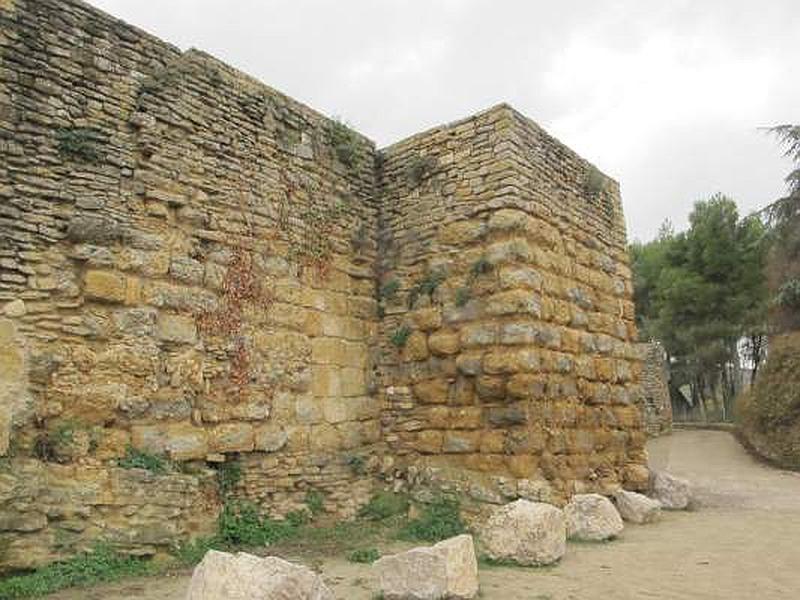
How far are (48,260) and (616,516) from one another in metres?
5.53

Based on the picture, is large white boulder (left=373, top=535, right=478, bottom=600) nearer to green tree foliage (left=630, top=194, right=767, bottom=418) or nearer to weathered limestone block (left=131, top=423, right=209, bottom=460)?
weathered limestone block (left=131, top=423, right=209, bottom=460)

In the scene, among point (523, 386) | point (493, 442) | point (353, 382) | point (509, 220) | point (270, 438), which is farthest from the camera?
point (353, 382)

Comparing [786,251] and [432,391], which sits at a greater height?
[786,251]

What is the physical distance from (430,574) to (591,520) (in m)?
2.67

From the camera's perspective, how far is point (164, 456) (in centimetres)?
541

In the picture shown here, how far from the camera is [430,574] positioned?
406cm

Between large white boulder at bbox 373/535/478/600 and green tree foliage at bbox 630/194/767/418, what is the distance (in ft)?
64.0

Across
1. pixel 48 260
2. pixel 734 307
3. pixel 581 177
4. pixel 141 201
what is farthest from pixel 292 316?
pixel 734 307

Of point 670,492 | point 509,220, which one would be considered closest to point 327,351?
point 509,220

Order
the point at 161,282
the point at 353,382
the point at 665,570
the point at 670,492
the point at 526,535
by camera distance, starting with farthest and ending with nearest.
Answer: the point at 670,492 → the point at 353,382 → the point at 161,282 → the point at 526,535 → the point at 665,570

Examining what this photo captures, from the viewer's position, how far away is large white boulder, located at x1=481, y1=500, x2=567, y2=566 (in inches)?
202

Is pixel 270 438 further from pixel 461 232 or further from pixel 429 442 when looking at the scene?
pixel 461 232

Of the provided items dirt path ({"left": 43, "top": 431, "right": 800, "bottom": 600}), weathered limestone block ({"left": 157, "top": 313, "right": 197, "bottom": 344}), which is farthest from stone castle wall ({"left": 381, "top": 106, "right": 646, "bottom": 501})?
weathered limestone block ({"left": 157, "top": 313, "right": 197, "bottom": 344})

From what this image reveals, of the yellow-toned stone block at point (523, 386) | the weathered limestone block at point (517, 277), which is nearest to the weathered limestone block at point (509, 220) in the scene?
the weathered limestone block at point (517, 277)
